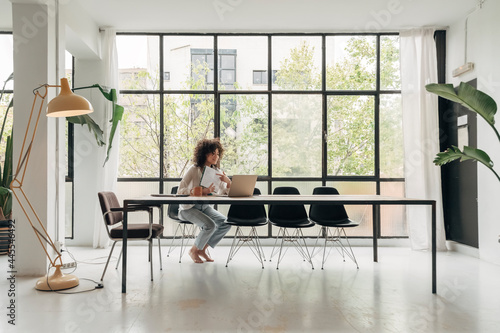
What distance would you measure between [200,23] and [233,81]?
98 centimetres

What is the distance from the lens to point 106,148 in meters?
6.08

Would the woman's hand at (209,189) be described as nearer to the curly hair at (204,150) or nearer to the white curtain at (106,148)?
the curly hair at (204,150)

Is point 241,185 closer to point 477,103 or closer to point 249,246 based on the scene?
point 249,246

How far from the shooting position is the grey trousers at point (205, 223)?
15.4ft

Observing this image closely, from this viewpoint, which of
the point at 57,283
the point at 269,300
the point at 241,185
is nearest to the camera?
the point at 269,300

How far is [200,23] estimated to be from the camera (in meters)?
5.98

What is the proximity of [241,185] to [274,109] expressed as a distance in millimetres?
2410

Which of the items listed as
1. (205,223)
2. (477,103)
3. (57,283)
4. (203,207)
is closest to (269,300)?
(205,223)

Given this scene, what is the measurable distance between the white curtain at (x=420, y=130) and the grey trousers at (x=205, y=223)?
2.97m

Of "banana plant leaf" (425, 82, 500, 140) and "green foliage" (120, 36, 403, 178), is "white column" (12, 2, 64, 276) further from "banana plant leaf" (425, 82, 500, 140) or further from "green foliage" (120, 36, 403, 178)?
"banana plant leaf" (425, 82, 500, 140)

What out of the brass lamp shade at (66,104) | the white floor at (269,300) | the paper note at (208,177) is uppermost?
the brass lamp shade at (66,104)

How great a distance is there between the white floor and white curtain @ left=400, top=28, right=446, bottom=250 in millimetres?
1055

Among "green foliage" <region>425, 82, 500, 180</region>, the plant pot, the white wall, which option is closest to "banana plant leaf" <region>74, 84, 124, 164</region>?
the plant pot

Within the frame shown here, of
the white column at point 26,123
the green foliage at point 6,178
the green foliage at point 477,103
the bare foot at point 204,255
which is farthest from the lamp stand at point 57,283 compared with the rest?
the green foliage at point 477,103
